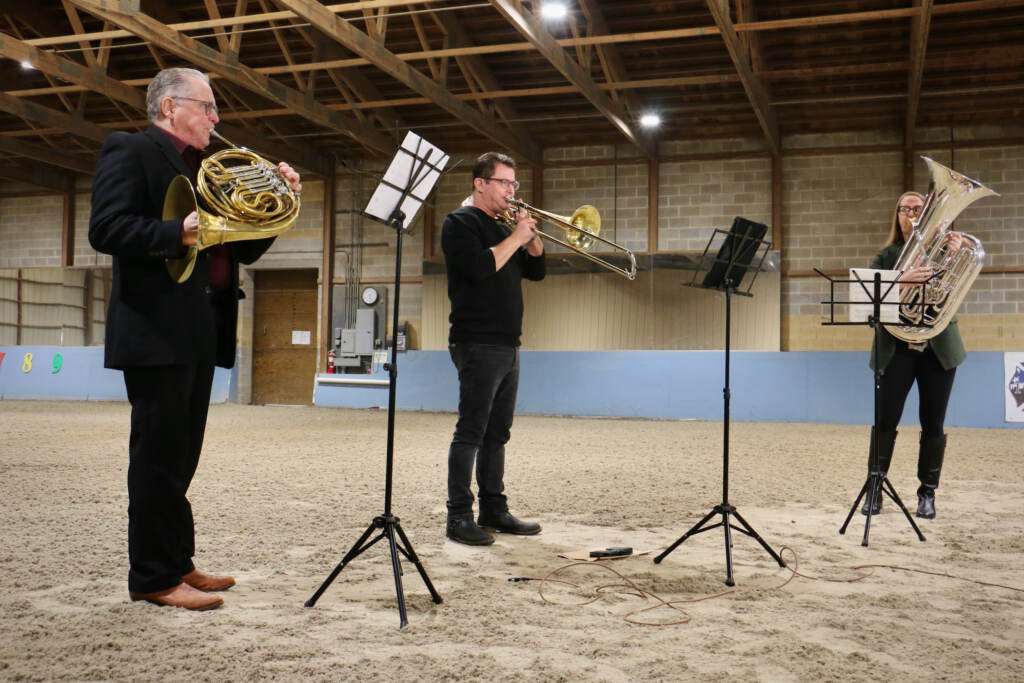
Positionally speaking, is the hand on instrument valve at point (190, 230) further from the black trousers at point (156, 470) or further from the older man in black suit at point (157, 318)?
the black trousers at point (156, 470)

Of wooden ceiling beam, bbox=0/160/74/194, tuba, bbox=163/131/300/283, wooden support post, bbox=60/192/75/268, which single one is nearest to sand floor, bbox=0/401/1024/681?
tuba, bbox=163/131/300/283

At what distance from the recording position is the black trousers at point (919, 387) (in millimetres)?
4246

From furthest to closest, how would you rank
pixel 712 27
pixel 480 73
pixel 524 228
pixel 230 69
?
pixel 480 73 → pixel 230 69 → pixel 712 27 → pixel 524 228

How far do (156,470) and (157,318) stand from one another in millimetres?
457

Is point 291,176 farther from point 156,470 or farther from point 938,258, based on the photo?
point 938,258

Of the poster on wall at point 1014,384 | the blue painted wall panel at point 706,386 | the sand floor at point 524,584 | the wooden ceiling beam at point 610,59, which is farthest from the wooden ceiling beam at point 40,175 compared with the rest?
the poster on wall at point 1014,384

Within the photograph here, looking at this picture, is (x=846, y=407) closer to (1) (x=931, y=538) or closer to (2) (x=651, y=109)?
(2) (x=651, y=109)

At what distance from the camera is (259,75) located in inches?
393

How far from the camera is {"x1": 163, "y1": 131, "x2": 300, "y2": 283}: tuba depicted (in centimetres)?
248

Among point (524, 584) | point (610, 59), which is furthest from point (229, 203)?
point (610, 59)

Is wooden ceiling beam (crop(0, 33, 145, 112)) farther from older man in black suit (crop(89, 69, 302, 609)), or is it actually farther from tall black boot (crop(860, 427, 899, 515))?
tall black boot (crop(860, 427, 899, 515))

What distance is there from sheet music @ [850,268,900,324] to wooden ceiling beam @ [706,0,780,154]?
4.72m

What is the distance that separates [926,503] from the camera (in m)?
4.23

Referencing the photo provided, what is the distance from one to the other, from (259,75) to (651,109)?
18.2 feet
